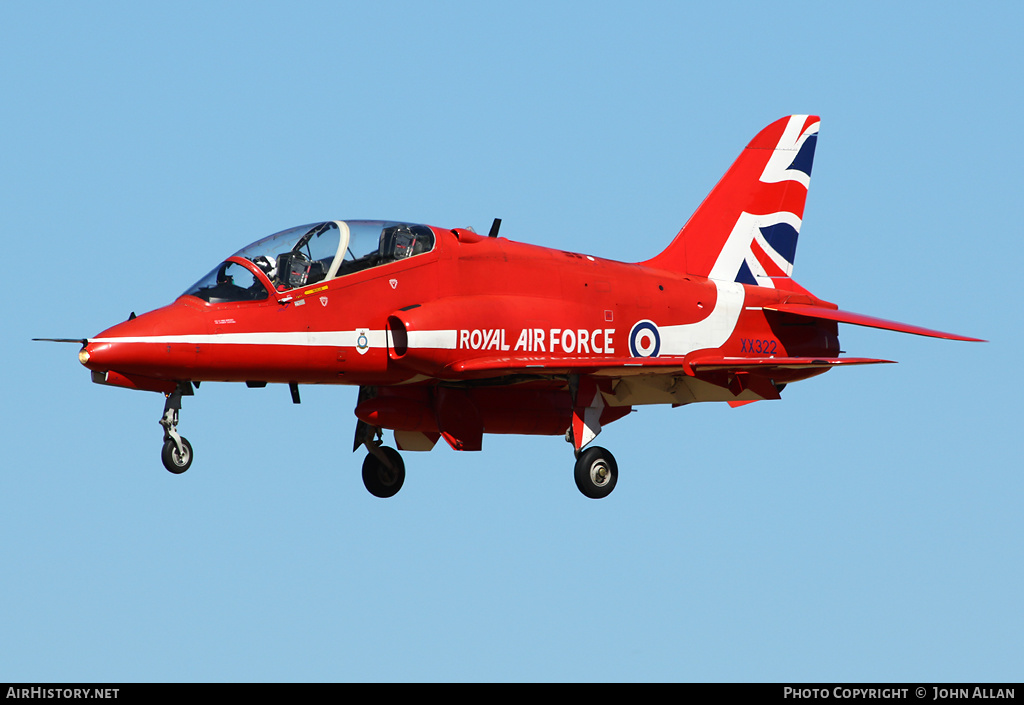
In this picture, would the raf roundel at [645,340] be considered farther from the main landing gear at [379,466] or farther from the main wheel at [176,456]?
the main wheel at [176,456]

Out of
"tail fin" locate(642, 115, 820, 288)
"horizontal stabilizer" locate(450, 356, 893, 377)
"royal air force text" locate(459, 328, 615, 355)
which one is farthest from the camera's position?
"tail fin" locate(642, 115, 820, 288)

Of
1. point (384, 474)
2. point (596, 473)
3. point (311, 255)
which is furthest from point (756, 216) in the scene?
point (311, 255)

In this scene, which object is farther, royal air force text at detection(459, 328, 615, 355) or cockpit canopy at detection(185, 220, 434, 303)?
royal air force text at detection(459, 328, 615, 355)

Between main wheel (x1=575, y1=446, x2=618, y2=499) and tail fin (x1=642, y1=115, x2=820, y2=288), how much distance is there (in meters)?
4.39

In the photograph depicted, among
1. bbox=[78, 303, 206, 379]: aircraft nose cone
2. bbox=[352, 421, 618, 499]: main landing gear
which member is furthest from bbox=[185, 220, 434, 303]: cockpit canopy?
bbox=[352, 421, 618, 499]: main landing gear

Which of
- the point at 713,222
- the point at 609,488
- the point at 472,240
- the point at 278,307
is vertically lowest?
the point at 609,488

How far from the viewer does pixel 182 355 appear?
1953cm

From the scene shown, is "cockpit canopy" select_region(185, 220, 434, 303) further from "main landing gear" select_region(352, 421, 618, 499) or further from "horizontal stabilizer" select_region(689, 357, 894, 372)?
"horizontal stabilizer" select_region(689, 357, 894, 372)

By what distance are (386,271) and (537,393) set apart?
154 inches

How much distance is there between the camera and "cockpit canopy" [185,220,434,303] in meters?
20.3

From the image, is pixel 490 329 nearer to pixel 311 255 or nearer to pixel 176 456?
pixel 311 255

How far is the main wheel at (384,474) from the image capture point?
24469mm
